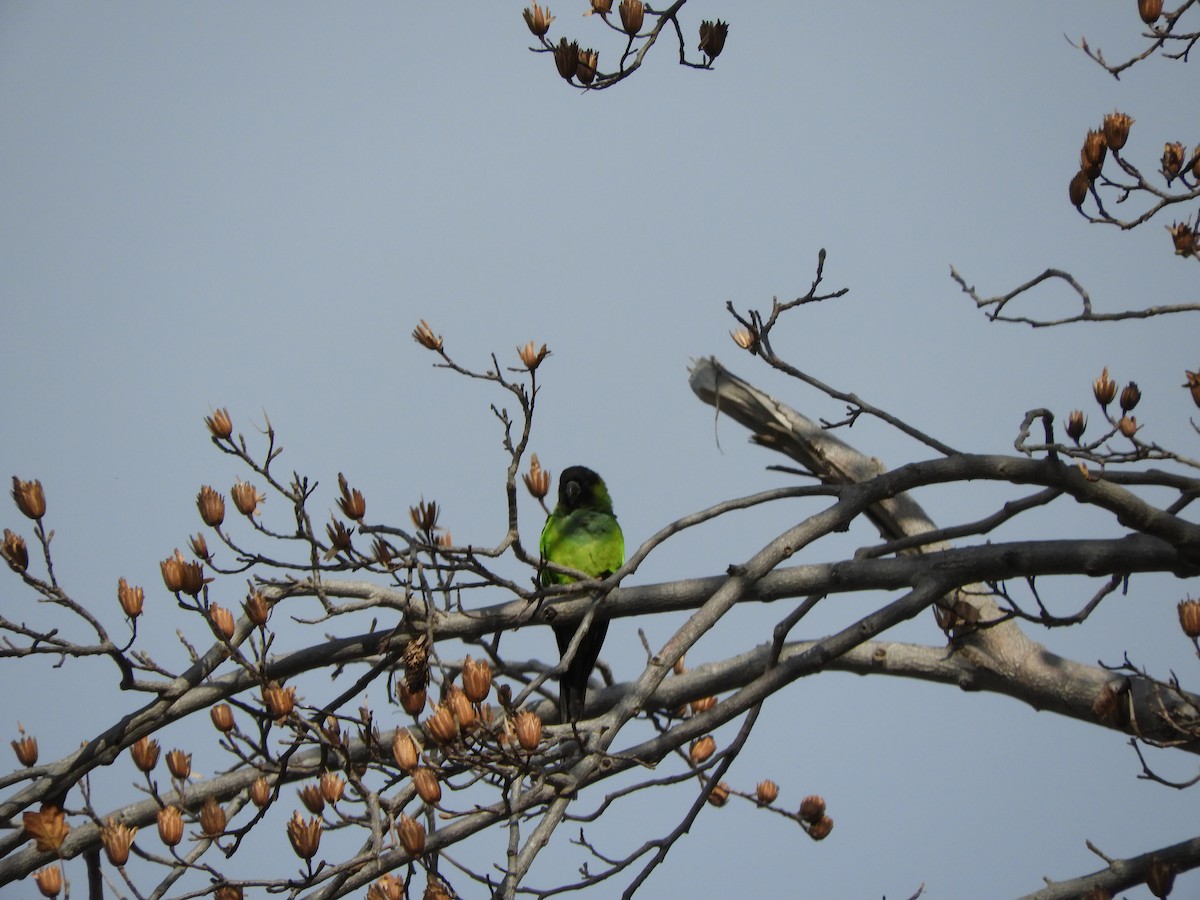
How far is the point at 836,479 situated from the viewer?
540 centimetres

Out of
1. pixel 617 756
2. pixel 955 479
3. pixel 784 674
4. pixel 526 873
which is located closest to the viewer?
pixel 526 873

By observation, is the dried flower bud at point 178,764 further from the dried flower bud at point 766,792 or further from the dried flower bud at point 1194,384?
the dried flower bud at point 1194,384

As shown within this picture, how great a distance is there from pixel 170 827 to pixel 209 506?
35.9 inches

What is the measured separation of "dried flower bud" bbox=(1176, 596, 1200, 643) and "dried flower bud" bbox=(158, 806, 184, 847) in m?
0.76

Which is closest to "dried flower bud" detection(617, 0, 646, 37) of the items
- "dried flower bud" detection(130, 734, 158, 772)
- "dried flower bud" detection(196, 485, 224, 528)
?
"dried flower bud" detection(196, 485, 224, 528)

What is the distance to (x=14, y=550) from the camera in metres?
3.17

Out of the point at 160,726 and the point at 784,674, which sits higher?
the point at 160,726

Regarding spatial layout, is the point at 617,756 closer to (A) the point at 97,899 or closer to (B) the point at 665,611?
(B) the point at 665,611

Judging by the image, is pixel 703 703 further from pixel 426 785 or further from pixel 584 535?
pixel 426 785

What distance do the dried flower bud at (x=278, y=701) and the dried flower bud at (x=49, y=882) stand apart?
2.51ft

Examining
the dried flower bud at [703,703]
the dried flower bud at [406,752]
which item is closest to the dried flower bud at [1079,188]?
the dried flower bud at [703,703]

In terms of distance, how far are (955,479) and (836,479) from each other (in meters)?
1.65

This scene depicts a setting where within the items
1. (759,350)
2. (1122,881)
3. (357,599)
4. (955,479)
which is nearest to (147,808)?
(357,599)

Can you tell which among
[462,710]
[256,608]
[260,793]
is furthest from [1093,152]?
[260,793]
